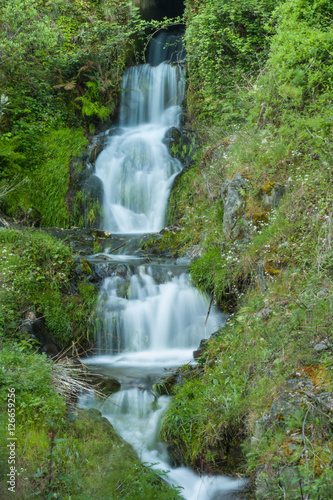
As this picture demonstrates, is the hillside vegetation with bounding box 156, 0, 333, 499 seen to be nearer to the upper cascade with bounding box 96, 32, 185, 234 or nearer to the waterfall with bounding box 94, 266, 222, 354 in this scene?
the waterfall with bounding box 94, 266, 222, 354

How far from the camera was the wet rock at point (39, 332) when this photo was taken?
564cm

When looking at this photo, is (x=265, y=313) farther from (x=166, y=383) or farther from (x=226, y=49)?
(x=226, y=49)

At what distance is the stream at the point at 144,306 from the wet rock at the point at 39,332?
62cm

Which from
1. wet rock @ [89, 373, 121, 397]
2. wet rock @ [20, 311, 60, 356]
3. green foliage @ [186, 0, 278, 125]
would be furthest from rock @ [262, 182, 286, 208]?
wet rock @ [20, 311, 60, 356]


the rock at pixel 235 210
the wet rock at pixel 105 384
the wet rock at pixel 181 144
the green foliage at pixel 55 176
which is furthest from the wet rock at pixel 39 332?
the wet rock at pixel 181 144

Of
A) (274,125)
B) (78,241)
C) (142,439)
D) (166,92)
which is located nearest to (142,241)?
(78,241)

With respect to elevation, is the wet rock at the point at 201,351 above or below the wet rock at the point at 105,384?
above

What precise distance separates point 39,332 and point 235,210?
3.54m

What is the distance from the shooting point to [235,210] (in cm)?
667

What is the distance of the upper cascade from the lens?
10.3 m

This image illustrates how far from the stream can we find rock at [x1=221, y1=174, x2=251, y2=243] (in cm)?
111

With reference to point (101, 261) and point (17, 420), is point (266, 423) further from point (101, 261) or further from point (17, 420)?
point (101, 261)

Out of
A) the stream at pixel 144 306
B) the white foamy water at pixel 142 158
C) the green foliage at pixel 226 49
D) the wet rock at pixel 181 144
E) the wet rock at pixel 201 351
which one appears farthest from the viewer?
the wet rock at pixel 181 144

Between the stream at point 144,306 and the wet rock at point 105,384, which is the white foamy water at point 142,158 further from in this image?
the wet rock at point 105,384
